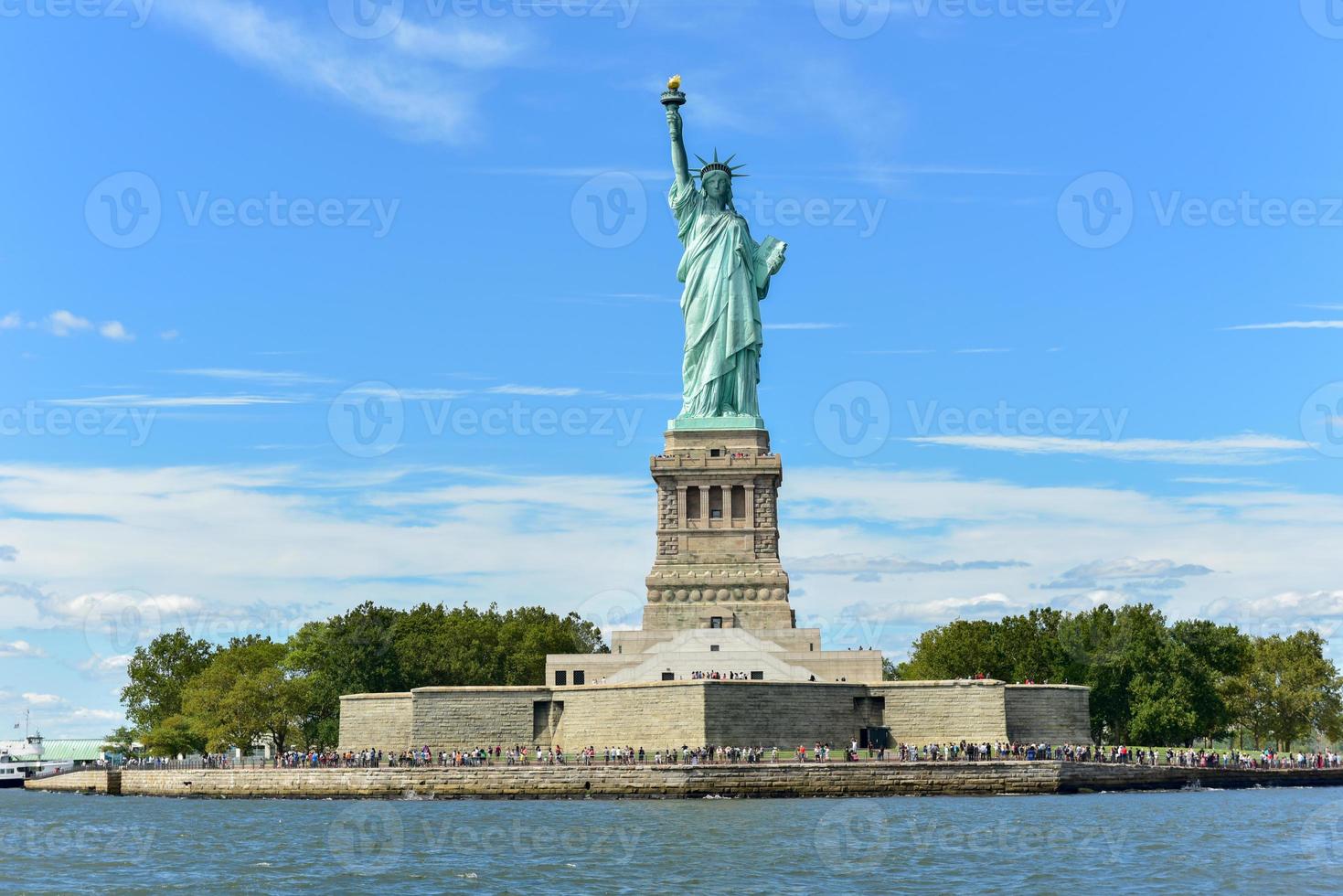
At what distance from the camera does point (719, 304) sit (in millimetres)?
85312

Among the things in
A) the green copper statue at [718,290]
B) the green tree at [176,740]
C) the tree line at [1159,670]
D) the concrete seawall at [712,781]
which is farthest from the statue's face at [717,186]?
the green tree at [176,740]

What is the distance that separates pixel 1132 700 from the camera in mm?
86375

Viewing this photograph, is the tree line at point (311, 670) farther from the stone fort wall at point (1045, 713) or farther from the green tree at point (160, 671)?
the stone fort wall at point (1045, 713)

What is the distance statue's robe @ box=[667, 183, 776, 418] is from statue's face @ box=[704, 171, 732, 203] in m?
0.48

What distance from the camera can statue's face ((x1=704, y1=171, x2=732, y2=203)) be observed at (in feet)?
281

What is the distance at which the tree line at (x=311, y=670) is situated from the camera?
85.2m

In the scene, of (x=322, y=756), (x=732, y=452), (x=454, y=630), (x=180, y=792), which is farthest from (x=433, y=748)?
(x=454, y=630)

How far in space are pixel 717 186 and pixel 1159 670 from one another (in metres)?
34.2

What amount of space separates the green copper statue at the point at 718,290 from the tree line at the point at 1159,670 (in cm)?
2018

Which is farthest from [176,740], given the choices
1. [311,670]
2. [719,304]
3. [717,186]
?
[717,186]

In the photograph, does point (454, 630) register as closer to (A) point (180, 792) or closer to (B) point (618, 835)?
(A) point (180, 792)

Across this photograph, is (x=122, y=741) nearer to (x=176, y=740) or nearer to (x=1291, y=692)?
(x=176, y=740)

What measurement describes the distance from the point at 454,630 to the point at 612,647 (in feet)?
78.6

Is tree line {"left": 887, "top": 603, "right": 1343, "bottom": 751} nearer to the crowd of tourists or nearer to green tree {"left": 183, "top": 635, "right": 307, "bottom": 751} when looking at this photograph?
the crowd of tourists
